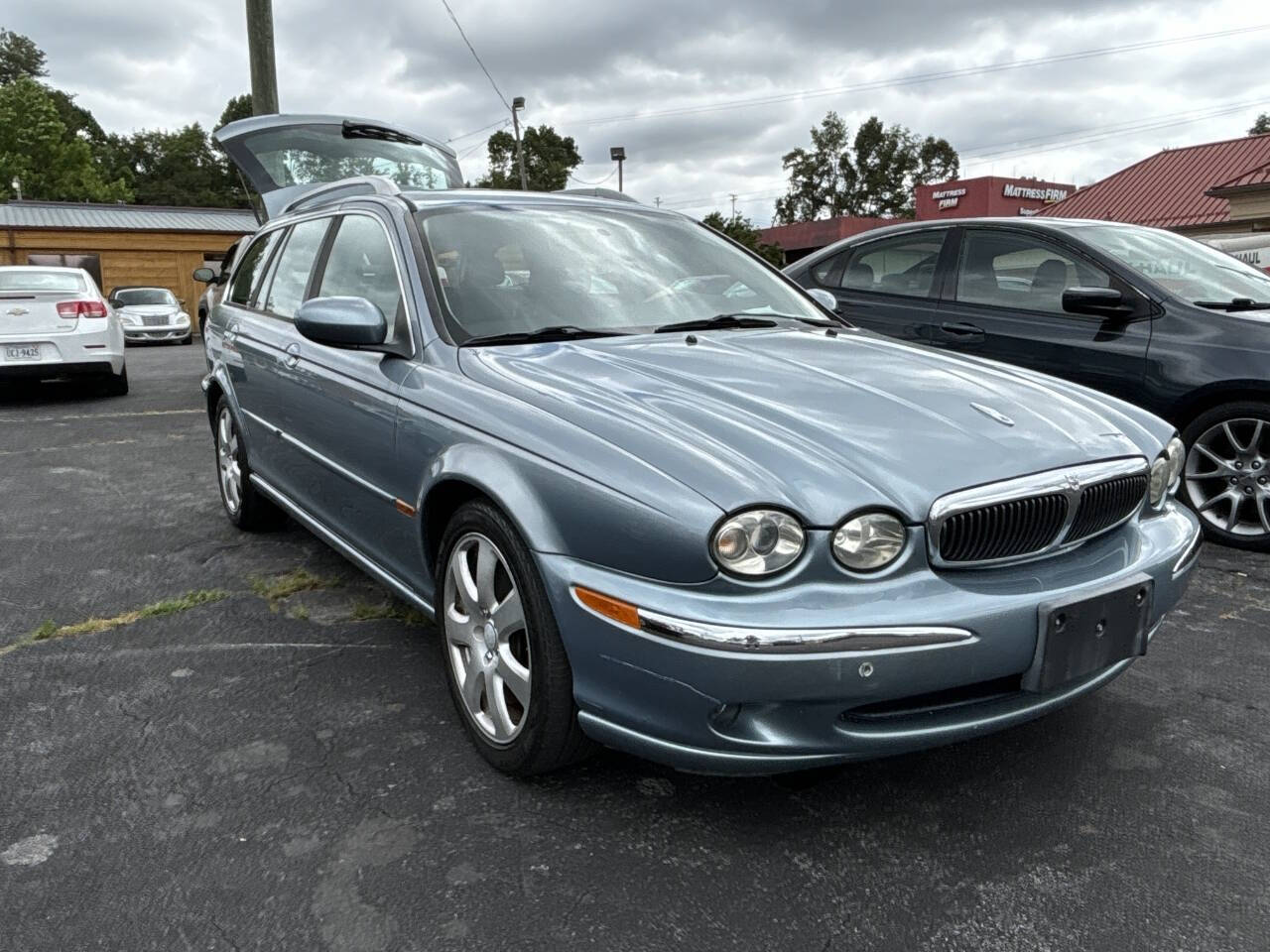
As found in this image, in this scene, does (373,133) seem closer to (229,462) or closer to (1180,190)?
(229,462)

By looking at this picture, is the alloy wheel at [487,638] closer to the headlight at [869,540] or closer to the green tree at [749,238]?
the headlight at [869,540]

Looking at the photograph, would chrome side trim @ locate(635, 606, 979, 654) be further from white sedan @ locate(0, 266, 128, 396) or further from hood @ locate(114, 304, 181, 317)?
hood @ locate(114, 304, 181, 317)

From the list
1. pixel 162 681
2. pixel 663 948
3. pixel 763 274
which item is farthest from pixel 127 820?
pixel 763 274

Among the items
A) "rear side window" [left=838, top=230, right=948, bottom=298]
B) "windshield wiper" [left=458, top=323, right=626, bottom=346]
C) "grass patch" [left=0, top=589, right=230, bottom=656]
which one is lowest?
"grass patch" [left=0, top=589, right=230, bottom=656]

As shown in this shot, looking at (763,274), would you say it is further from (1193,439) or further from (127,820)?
(127,820)

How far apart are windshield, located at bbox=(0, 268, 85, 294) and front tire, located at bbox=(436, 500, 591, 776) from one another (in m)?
8.73

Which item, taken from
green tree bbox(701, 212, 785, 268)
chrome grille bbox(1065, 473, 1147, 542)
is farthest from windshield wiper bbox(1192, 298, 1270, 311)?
green tree bbox(701, 212, 785, 268)

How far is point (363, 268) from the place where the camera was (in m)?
3.47

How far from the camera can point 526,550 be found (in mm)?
2270

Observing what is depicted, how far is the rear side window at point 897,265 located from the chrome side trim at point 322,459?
135 inches

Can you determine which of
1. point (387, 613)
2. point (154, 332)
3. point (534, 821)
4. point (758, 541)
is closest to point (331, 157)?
point (387, 613)

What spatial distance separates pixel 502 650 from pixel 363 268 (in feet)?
5.44

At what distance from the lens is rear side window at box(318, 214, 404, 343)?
10.5 ft

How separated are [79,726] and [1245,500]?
4.59m
